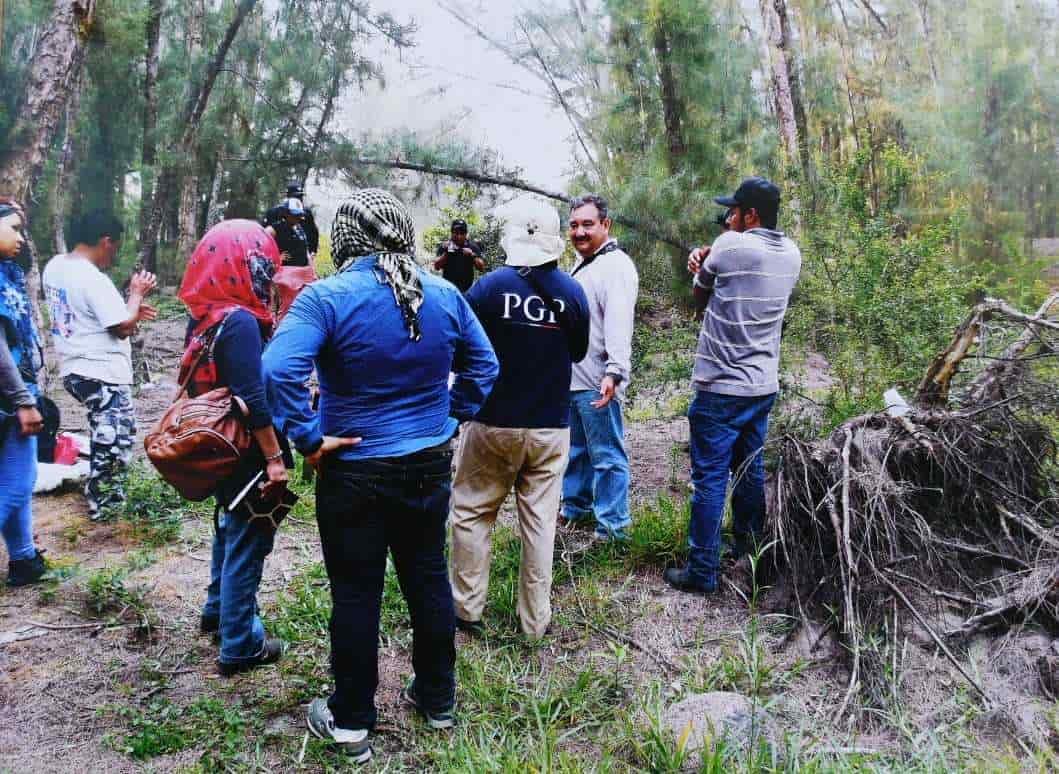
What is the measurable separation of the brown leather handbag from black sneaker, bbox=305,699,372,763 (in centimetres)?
82

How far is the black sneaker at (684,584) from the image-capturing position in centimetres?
329

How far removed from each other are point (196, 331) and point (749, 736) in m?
2.30

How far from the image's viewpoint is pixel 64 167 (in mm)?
4660

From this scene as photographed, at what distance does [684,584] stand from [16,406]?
295cm

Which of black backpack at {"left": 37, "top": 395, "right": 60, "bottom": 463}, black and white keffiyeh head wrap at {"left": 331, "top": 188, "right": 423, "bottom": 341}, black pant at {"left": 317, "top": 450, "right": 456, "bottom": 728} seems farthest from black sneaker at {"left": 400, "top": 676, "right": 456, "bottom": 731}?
black backpack at {"left": 37, "top": 395, "right": 60, "bottom": 463}

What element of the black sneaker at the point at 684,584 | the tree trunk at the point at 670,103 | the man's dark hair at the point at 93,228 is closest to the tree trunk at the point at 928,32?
the tree trunk at the point at 670,103

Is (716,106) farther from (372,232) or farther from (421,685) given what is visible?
(421,685)

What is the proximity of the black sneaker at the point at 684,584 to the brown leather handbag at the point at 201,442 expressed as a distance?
1.93 meters

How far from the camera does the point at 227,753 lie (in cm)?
221

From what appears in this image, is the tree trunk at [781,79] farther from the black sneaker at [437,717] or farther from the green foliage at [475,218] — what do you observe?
the black sneaker at [437,717]

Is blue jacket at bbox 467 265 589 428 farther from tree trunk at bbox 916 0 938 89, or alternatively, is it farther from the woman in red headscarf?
tree trunk at bbox 916 0 938 89

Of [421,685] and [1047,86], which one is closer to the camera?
[421,685]

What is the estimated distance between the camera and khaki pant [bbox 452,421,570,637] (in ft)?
9.27

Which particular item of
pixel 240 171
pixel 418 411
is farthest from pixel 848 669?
pixel 240 171
